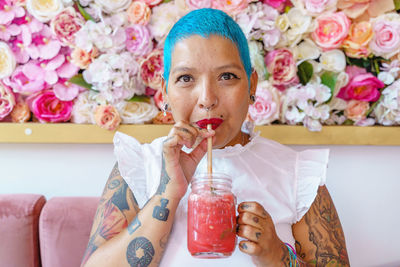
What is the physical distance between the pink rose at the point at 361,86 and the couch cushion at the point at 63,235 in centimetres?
128

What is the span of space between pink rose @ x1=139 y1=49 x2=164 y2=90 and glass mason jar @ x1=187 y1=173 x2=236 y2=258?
874 mm

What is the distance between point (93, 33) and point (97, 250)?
0.95m

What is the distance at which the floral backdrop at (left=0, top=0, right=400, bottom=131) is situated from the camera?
162 centimetres

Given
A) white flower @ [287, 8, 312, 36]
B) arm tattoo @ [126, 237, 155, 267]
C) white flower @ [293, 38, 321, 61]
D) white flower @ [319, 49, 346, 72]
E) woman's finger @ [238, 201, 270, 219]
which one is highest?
white flower @ [287, 8, 312, 36]

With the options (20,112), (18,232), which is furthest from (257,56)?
(18,232)

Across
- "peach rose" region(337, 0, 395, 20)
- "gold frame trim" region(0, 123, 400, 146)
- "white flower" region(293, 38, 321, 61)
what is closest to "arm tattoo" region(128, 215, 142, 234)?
"gold frame trim" region(0, 123, 400, 146)

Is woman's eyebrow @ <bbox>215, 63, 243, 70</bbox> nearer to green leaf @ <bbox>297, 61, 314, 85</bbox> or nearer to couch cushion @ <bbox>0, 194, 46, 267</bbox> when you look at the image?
green leaf @ <bbox>297, 61, 314, 85</bbox>

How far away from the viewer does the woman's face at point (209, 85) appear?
3.63 feet

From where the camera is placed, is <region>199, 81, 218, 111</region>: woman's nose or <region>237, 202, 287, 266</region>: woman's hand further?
<region>199, 81, 218, 111</region>: woman's nose

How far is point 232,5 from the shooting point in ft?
5.46

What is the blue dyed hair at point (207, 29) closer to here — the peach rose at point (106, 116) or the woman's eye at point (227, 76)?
the woman's eye at point (227, 76)

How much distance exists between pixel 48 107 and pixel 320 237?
4.02 ft

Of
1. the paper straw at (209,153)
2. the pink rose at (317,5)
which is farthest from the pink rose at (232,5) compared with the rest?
the paper straw at (209,153)

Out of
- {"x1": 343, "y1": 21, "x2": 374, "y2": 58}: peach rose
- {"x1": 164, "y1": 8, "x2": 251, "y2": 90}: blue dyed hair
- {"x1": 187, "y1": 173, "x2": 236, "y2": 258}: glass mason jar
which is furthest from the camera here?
{"x1": 343, "y1": 21, "x2": 374, "y2": 58}: peach rose
